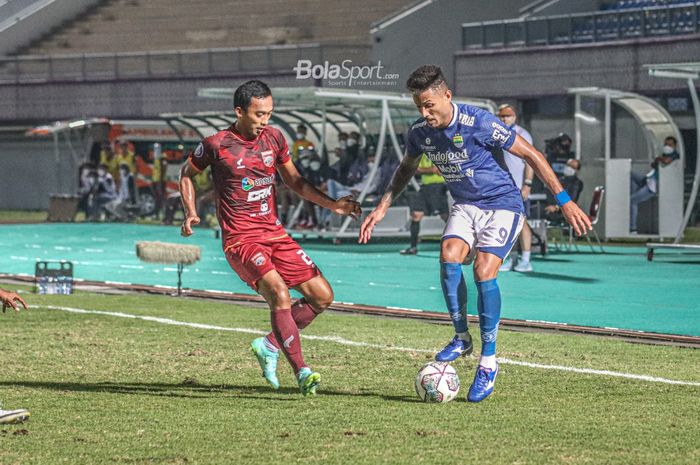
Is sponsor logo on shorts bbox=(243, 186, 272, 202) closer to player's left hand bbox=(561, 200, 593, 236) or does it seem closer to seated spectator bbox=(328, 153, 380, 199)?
player's left hand bbox=(561, 200, 593, 236)

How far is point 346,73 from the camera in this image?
117 feet

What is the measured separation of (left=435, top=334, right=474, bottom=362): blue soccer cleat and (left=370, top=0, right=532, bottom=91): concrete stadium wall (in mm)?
27916

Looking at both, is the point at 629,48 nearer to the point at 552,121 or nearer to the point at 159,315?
the point at 552,121

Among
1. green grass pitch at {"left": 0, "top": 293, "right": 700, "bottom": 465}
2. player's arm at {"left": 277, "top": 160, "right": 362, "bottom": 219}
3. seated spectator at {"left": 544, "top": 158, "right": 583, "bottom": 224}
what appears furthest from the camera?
seated spectator at {"left": 544, "top": 158, "right": 583, "bottom": 224}

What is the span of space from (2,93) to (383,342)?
35240 mm

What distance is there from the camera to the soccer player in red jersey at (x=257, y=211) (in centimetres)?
827

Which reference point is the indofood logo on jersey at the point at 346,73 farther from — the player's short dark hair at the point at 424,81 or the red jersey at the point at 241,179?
the player's short dark hair at the point at 424,81

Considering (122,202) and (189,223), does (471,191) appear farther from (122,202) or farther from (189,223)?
(122,202)

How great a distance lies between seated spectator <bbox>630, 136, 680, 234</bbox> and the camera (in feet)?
76.8

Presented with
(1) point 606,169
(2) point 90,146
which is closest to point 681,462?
(1) point 606,169

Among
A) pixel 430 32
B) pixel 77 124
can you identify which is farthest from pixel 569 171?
pixel 77 124

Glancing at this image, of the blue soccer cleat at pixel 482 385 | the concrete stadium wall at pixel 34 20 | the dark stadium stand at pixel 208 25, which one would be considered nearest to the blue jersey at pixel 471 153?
the blue soccer cleat at pixel 482 385

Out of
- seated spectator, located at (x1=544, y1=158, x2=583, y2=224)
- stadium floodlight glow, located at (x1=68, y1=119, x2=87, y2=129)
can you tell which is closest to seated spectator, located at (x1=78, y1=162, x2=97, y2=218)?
stadium floodlight glow, located at (x1=68, y1=119, x2=87, y2=129)

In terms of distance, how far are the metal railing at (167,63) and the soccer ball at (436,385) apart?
29148mm
